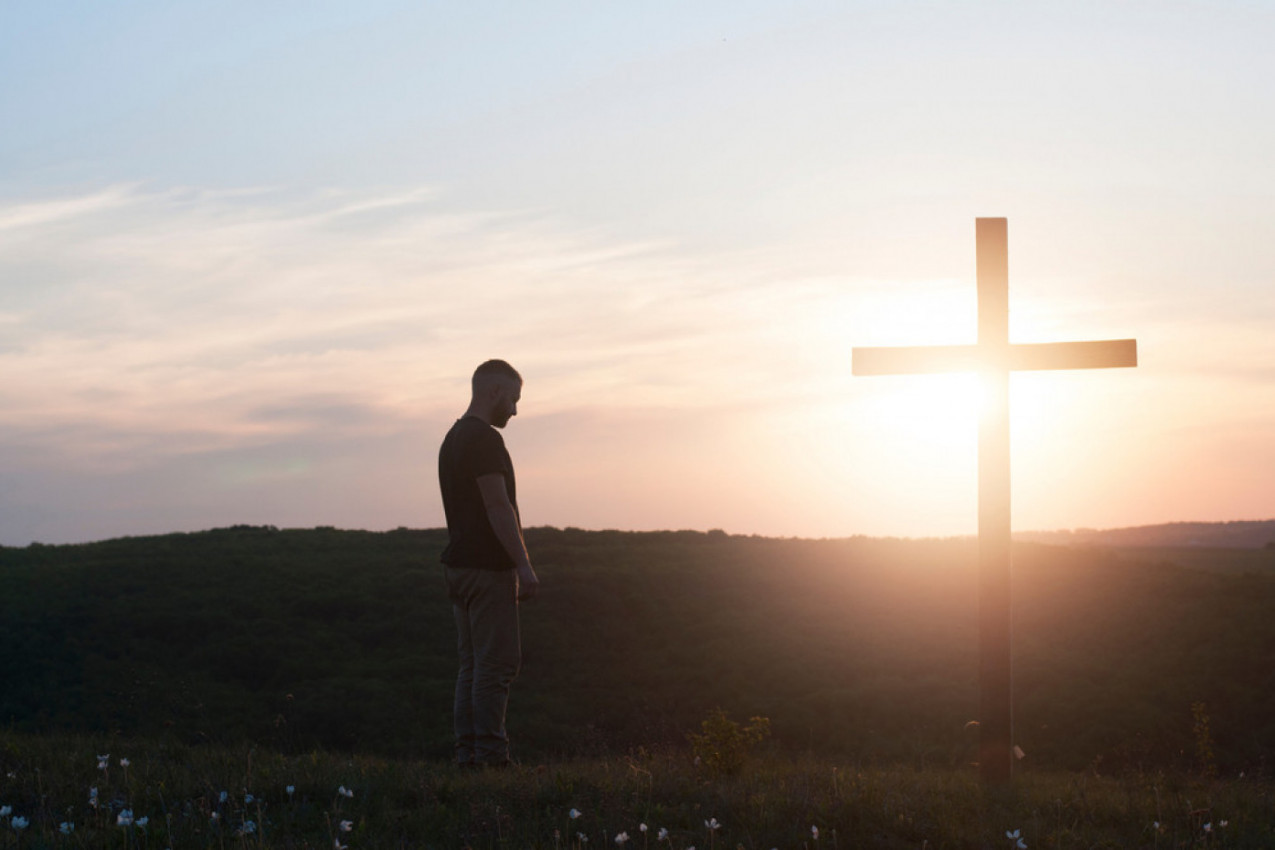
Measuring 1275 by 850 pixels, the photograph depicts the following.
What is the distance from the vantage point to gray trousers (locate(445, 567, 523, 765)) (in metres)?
7.65

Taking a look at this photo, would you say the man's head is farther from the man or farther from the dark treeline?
the dark treeline

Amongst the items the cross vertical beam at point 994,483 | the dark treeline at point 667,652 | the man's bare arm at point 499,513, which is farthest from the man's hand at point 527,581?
the dark treeline at point 667,652

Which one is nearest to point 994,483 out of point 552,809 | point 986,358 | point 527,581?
point 986,358

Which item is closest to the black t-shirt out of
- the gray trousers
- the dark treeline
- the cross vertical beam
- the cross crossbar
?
the gray trousers

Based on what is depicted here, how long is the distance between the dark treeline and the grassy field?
4.19 meters

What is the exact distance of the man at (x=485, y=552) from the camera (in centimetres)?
752

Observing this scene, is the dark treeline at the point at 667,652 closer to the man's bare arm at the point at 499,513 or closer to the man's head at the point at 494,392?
the man's bare arm at the point at 499,513

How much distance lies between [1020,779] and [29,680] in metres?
13.9

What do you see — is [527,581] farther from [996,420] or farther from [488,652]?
[996,420]

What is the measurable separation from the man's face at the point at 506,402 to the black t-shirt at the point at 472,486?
135mm

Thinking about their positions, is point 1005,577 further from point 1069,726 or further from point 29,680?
point 29,680

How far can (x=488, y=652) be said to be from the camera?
763 cm

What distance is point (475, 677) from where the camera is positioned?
7.70 meters

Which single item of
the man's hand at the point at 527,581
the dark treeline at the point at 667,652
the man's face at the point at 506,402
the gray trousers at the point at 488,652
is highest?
the man's face at the point at 506,402
